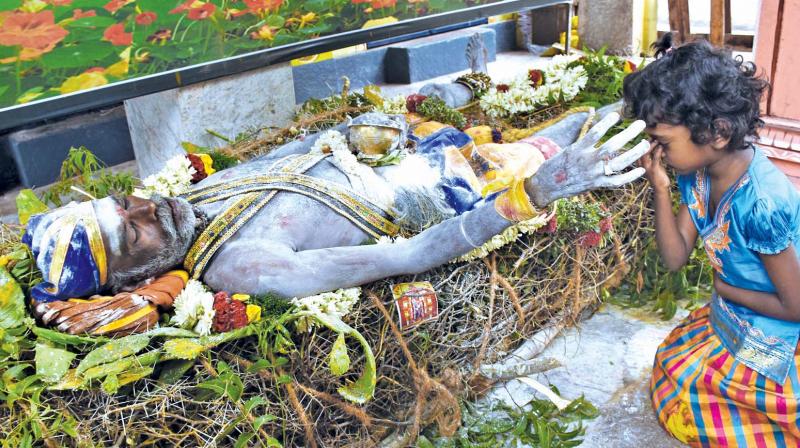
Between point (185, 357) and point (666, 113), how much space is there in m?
1.82

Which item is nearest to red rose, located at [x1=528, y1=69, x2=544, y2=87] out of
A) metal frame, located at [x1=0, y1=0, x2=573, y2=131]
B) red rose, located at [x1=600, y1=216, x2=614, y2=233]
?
metal frame, located at [x1=0, y1=0, x2=573, y2=131]

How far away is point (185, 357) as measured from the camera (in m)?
2.40

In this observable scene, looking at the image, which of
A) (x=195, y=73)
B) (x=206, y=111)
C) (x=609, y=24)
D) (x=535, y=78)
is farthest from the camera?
(x=609, y=24)

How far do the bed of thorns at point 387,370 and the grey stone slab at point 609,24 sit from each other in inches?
176

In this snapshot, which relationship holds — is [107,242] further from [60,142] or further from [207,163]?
[60,142]

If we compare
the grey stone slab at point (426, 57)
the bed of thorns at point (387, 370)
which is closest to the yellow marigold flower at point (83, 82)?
the bed of thorns at point (387, 370)

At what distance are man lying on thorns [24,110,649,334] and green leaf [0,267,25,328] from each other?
6cm

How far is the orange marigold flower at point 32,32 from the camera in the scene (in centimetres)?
287

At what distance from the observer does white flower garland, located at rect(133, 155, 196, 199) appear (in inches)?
124

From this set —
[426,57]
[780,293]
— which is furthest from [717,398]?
[426,57]

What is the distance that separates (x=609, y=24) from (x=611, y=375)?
17.4 ft

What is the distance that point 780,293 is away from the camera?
2508 mm

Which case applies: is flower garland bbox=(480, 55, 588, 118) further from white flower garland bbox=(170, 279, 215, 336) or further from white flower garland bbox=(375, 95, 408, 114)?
white flower garland bbox=(170, 279, 215, 336)

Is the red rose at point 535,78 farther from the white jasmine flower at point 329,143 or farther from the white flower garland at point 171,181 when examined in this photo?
the white flower garland at point 171,181
